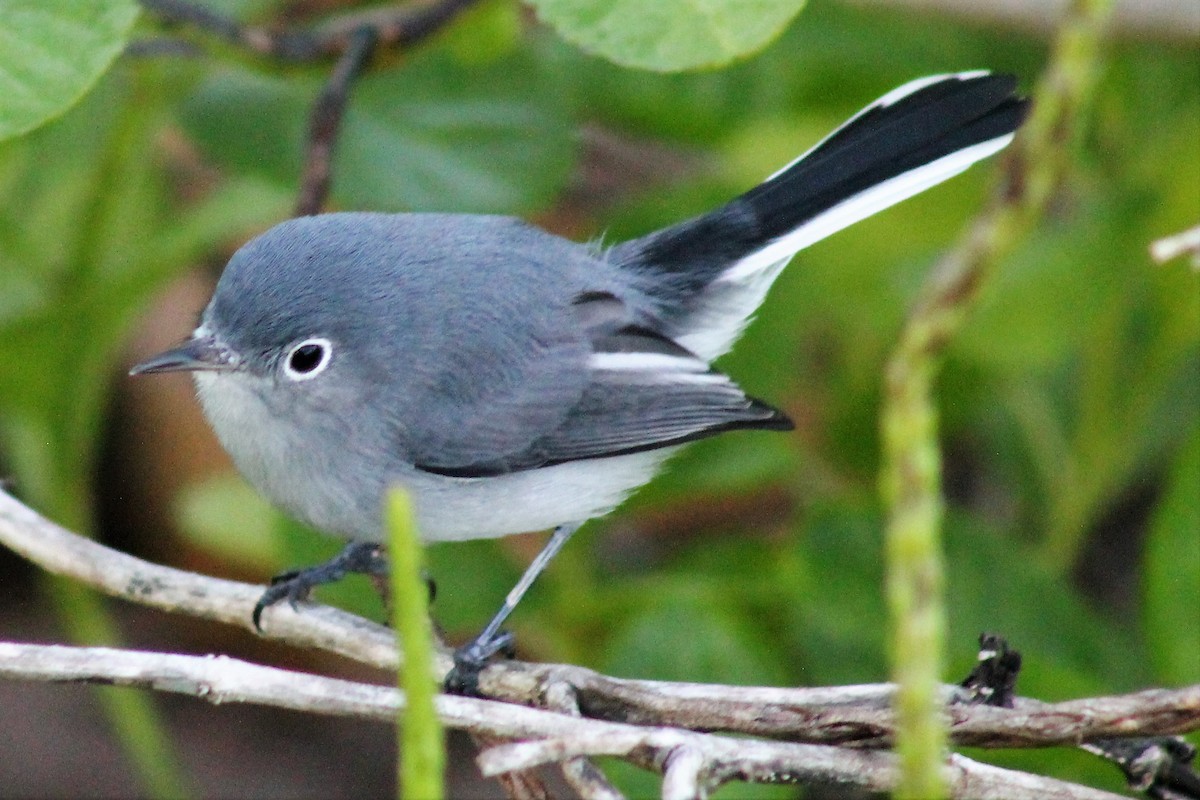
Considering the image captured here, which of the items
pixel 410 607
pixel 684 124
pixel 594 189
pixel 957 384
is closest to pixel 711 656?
pixel 957 384

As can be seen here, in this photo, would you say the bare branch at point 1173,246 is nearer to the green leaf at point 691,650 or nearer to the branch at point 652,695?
the branch at point 652,695

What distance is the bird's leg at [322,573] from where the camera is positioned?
5.63 feet

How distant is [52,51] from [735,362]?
137 centimetres

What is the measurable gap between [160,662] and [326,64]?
129 centimetres

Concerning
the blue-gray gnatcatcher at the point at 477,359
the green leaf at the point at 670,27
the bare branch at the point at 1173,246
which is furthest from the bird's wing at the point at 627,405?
the bare branch at the point at 1173,246

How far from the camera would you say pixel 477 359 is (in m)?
1.93

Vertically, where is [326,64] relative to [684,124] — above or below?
below

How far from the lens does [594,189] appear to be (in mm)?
3650

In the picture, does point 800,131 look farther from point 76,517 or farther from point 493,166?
point 76,517

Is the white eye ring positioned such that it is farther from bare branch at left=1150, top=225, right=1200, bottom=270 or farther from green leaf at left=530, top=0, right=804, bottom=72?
bare branch at left=1150, top=225, right=1200, bottom=270

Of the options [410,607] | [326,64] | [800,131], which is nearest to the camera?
[410,607]

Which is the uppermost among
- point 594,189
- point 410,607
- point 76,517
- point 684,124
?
point 594,189

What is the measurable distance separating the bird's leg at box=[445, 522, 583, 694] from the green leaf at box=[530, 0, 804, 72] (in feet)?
2.39

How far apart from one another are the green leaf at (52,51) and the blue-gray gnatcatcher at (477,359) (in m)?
0.31
